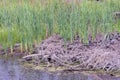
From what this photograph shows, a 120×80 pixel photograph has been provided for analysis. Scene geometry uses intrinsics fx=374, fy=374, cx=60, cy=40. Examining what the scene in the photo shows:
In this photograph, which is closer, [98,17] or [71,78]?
[71,78]

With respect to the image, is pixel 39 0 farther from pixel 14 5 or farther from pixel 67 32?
pixel 67 32

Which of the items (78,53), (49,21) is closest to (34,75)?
(78,53)

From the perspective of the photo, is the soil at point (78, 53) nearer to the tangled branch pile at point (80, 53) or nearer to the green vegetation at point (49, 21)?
the tangled branch pile at point (80, 53)

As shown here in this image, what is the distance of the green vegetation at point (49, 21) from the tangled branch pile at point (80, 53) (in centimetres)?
26

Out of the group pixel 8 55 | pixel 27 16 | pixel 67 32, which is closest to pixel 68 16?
pixel 67 32

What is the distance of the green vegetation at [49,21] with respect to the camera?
9.73m

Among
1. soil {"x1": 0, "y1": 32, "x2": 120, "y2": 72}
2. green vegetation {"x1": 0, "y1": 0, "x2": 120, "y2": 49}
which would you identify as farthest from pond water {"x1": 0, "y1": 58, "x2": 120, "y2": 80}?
green vegetation {"x1": 0, "y1": 0, "x2": 120, "y2": 49}

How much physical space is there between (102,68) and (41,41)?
2.20 meters

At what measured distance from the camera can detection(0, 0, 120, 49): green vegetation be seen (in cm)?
973

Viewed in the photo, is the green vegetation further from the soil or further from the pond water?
the pond water

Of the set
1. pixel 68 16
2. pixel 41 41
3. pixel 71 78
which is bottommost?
pixel 71 78

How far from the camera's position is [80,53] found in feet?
29.9

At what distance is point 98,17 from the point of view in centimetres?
1009

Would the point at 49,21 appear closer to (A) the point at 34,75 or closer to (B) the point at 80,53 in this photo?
(B) the point at 80,53
